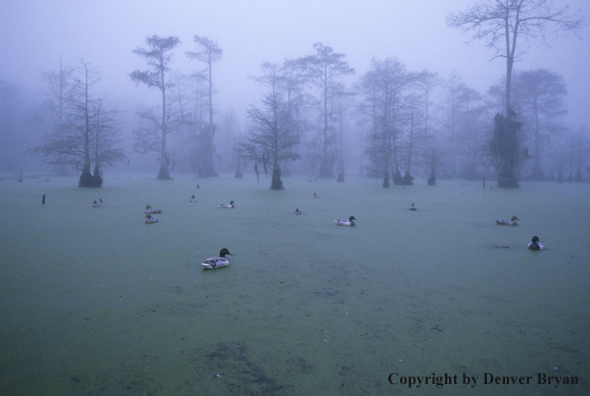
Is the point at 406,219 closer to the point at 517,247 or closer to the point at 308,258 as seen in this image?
the point at 517,247

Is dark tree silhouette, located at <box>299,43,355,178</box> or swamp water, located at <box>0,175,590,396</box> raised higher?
dark tree silhouette, located at <box>299,43,355,178</box>

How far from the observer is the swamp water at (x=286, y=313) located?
7.68 ft

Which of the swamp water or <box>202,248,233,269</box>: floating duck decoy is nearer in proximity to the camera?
the swamp water

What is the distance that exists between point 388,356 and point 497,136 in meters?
25.1

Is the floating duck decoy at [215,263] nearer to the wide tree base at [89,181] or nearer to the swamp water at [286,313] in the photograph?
the swamp water at [286,313]

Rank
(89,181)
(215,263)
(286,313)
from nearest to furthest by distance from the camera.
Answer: (286,313)
(215,263)
(89,181)

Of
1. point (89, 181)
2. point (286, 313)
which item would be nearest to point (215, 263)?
point (286, 313)

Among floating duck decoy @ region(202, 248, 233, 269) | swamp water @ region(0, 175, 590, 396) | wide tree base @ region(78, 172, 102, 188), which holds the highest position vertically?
wide tree base @ region(78, 172, 102, 188)

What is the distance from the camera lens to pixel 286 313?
3.31m

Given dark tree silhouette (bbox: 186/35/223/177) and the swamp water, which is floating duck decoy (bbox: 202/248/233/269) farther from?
dark tree silhouette (bbox: 186/35/223/177)

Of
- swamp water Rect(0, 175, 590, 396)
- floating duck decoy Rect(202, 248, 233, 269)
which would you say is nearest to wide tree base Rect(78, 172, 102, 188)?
swamp water Rect(0, 175, 590, 396)

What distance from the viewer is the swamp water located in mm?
2342

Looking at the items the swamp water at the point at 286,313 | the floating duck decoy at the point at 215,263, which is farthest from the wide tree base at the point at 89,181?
the floating duck decoy at the point at 215,263

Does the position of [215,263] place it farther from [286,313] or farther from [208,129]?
[208,129]
